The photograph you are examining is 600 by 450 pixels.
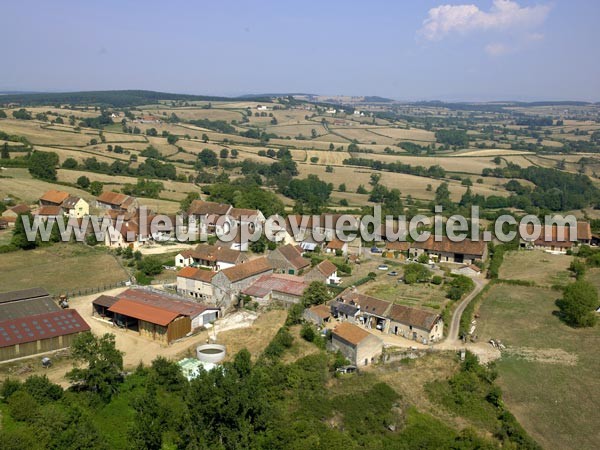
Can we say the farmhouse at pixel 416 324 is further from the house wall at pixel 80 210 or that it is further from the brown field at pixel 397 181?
the brown field at pixel 397 181

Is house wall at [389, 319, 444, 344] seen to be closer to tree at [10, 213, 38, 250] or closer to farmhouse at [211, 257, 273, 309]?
farmhouse at [211, 257, 273, 309]

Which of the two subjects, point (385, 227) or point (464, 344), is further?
point (385, 227)

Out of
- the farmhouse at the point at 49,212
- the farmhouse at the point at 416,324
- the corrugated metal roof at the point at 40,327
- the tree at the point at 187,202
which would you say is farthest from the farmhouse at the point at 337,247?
the farmhouse at the point at 49,212

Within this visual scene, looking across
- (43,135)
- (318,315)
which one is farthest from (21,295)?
(43,135)

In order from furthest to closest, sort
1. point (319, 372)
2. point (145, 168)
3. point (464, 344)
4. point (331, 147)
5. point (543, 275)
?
1. point (331, 147)
2. point (145, 168)
3. point (543, 275)
4. point (464, 344)
5. point (319, 372)

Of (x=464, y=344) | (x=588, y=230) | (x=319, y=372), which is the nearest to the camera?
(x=319, y=372)

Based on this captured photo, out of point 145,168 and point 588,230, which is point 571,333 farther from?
point 145,168

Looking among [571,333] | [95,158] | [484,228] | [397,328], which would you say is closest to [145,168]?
[95,158]
